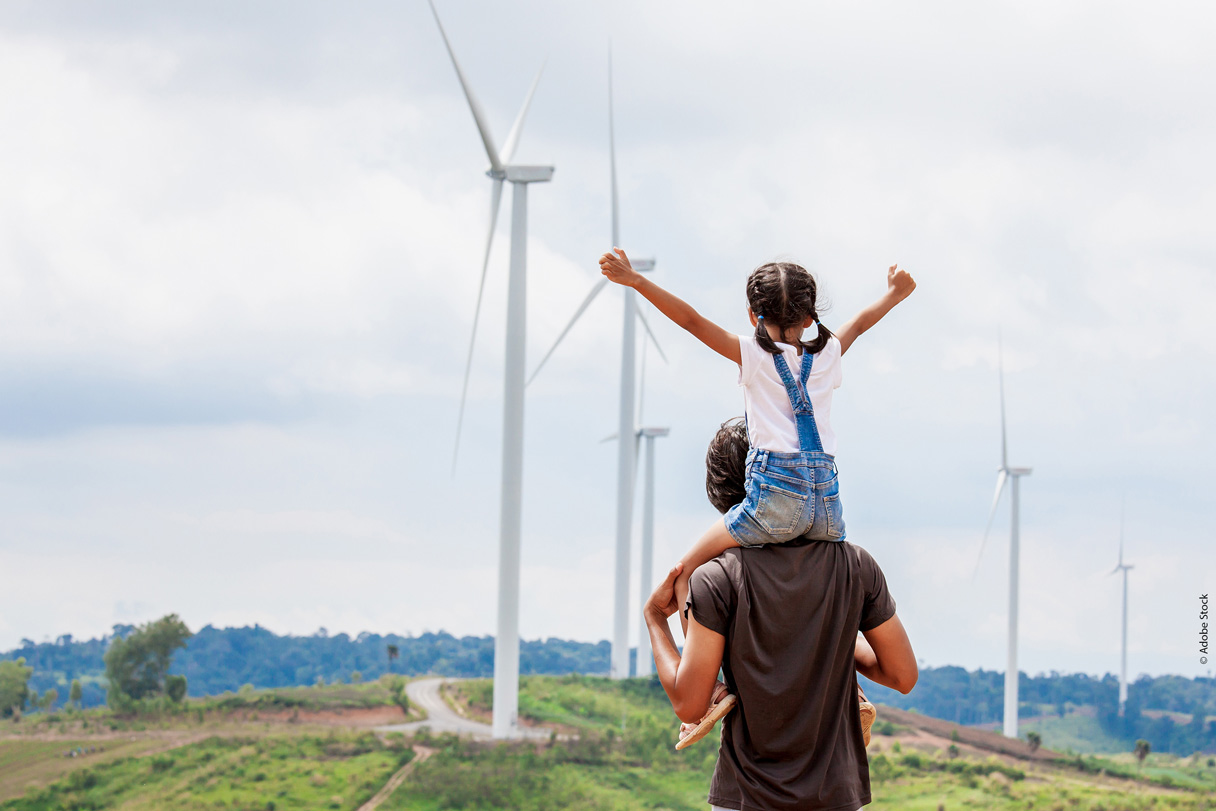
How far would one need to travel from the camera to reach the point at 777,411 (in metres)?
4.29

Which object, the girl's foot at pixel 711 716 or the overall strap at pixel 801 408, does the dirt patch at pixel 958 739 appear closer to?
the girl's foot at pixel 711 716

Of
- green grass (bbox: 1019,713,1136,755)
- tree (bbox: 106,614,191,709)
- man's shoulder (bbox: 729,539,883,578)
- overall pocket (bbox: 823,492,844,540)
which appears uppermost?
overall pocket (bbox: 823,492,844,540)

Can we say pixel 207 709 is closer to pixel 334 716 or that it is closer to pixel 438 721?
pixel 334 716

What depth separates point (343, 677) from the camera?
3821 inches

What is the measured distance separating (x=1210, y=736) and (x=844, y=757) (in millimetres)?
78893

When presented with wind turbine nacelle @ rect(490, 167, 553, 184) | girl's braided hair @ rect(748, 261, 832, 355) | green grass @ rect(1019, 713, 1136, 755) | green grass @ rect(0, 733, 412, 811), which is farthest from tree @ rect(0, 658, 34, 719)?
green grass @ rect(1019, 713, 1136, 755)

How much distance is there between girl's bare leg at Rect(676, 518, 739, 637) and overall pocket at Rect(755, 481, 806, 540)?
6.9 inches

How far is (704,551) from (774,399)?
0.65m

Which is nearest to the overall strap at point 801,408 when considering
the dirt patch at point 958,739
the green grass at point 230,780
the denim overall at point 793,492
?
the denim overall at point 793,492

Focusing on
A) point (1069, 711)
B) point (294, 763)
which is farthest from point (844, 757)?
point (1069, 711)

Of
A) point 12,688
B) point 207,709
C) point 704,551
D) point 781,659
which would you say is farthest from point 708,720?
point 12,688

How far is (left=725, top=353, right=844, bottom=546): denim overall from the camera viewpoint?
417cm

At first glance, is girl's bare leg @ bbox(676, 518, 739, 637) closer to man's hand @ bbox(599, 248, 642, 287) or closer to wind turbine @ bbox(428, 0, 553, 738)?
man's hand @ bbox(599, 248, 642, 287)

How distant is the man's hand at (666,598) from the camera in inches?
173
